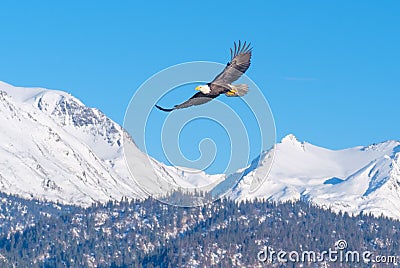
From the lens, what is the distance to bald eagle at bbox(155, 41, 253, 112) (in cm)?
8012

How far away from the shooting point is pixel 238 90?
80500mm

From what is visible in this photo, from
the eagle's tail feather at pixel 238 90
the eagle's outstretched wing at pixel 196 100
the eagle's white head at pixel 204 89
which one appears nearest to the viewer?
the eagle's tail feather at pixel 238 90

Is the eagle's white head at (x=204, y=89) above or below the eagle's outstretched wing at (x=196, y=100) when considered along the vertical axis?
above

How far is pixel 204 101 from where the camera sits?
266ft

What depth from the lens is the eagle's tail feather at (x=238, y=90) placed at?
7930cm

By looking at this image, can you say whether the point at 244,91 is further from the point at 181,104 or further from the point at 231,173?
the point at 231,173

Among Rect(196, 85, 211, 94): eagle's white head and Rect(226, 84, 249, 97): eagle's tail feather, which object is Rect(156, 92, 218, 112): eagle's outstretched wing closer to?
Rect(196, 85, 211, 94): eagle's white head

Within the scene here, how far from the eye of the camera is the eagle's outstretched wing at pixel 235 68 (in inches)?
3204

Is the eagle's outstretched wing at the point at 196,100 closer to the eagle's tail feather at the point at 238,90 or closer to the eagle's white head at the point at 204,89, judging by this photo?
the eagle's white head at the point at 204,89

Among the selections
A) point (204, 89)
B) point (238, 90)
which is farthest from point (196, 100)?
point (238, 90)

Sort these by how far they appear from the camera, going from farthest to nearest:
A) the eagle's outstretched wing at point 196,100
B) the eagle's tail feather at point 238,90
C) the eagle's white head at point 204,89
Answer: the eagle's outstretched wing at point 196,100
the eagle's white head at point 204,89
the eagle's tail feather at point 238,90

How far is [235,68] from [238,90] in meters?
2.10

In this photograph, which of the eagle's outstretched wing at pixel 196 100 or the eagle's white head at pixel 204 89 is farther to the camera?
the eagle's outstretched wing at pixel 196 100

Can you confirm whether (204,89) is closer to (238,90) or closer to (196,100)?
(196,100)
